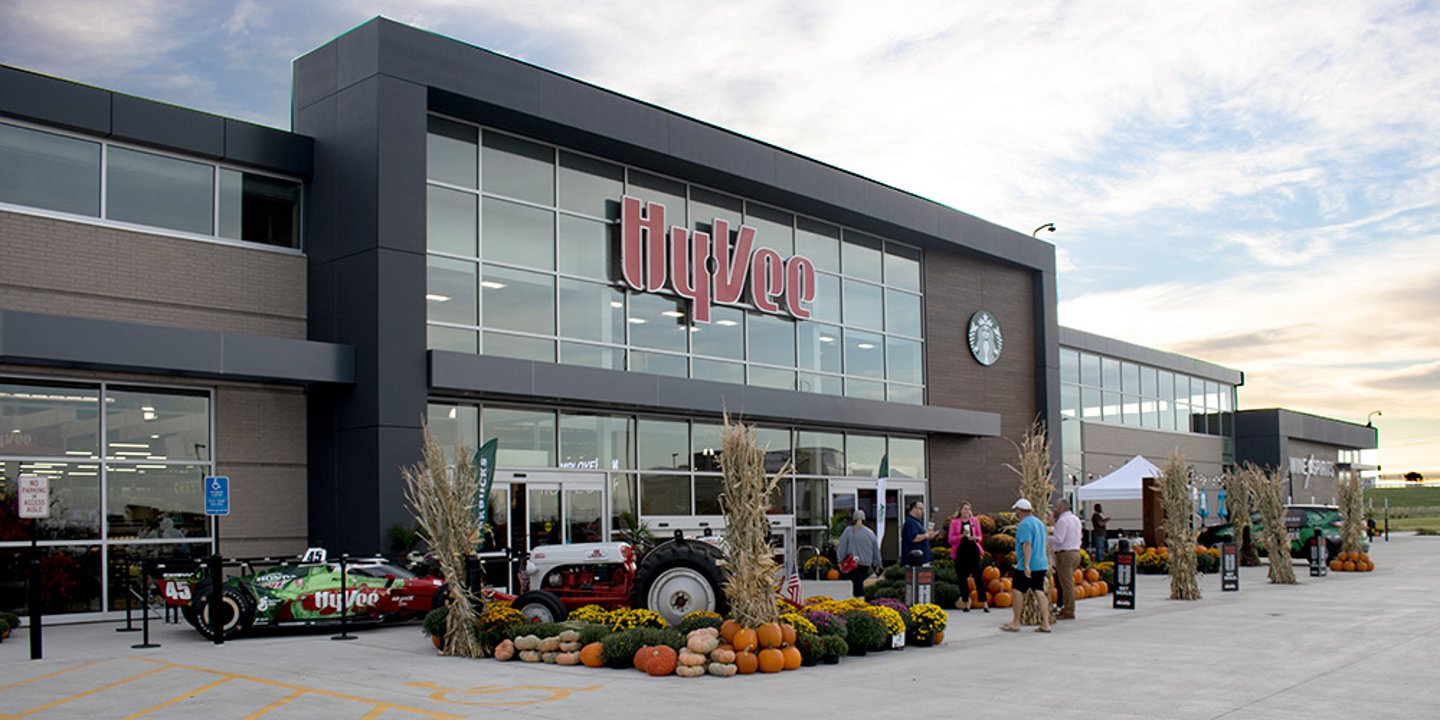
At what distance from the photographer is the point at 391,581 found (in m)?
18.0

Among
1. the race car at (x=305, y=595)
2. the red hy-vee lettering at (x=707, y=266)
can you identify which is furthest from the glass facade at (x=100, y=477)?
the red hy-vee lettering at (x=707, y=266)

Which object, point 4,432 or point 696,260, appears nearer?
point 4,432

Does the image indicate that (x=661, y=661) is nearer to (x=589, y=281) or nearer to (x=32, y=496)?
(x=32, y=496)

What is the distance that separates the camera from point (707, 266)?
90.1ft

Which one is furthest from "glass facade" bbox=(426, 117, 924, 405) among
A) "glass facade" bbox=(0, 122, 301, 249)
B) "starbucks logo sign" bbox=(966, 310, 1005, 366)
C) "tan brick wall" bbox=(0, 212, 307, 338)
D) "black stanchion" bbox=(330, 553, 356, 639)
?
"black stanchion" bbox=(330, 553, 356, 639)

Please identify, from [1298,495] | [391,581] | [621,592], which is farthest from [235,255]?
[1298,495]

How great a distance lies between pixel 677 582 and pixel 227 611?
5.90m

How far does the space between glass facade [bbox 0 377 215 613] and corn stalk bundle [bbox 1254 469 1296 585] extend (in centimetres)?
2015

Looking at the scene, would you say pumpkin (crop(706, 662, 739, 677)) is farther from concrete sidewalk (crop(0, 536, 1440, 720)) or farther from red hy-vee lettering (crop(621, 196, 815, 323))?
red hy-vee lettering (crop(621, 196, 815, 323))

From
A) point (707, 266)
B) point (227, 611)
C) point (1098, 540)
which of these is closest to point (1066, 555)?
point (707, 266)

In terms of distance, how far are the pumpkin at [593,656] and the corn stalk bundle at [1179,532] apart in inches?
483

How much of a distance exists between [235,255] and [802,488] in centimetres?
1404

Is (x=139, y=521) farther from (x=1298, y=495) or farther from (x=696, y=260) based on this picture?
A: (x=1298, y=495)

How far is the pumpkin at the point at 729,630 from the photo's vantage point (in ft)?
44.0
